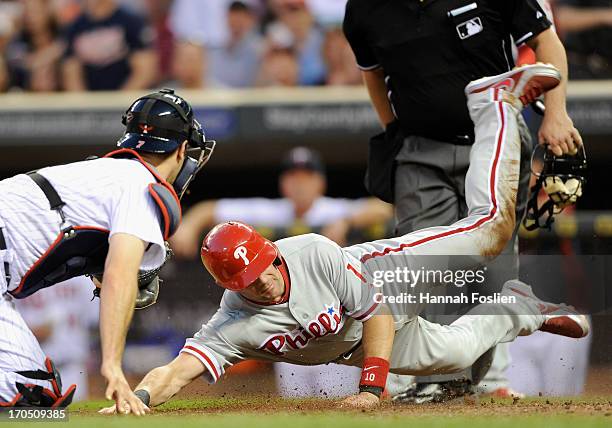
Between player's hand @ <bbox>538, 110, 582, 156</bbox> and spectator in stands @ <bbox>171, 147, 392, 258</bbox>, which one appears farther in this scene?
spectator in stands @ <bbox>171, 147, 392, 258</bbox>

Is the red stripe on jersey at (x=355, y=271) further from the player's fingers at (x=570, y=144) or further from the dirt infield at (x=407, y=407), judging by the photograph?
the player's fingers at (x=570, y=144)

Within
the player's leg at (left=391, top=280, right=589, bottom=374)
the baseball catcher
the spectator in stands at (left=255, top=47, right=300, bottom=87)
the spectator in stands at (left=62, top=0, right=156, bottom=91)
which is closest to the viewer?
the baseball catcher

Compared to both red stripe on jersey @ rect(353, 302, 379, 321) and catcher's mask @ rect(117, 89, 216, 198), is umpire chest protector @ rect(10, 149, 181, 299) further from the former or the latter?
red stripe on jersey @ rect(353, 302, 379, 321)

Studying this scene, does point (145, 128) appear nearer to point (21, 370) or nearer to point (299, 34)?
point (21, 370)

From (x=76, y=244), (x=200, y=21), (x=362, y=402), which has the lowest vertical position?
(x=362, y=402)

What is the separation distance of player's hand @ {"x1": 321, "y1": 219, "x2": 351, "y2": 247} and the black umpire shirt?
8.29 feet

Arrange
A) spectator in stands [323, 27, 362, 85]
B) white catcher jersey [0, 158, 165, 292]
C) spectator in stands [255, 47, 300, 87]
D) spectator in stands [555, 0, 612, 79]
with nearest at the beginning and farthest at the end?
white catcher jersey [0, 158, 165, 292]
spectator in stands [555, 0, 612, 79]
spectator in stands [323, 27, 362, 85]
spectator in stands [255, 47, 300, 87]

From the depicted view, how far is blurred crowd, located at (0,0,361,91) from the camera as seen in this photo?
36.1 feet

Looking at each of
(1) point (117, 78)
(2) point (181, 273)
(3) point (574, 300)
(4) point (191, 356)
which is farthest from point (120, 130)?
(4) point (191, 356)

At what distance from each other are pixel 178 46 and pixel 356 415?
24.8ft

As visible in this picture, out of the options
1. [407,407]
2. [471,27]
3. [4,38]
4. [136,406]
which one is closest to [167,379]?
[136,406]

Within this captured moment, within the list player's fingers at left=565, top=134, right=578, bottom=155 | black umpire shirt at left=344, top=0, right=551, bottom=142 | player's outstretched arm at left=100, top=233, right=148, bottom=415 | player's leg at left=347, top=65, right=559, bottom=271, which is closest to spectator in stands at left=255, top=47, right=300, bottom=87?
black umpire shirt at left=344, top=0, right=551, bottom=142

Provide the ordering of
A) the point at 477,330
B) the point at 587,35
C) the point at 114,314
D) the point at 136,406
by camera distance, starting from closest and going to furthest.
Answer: the point at 114,314, the point at 136,406, the point at 477,330, the point at 587,35

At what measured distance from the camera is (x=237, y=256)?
473 cm
